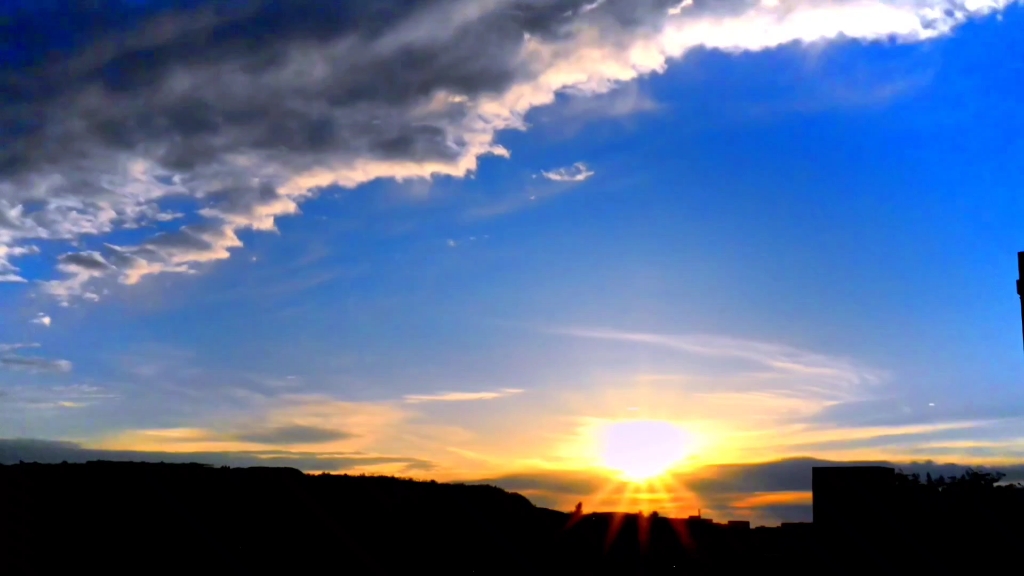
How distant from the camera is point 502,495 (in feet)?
165

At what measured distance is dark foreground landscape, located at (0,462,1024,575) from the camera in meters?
21.3

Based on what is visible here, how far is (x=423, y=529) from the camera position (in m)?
39.4

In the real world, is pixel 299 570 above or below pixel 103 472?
below

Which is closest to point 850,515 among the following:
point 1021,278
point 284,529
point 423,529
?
point 1021,278

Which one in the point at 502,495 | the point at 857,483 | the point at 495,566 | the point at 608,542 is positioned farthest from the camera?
the point at 502,495

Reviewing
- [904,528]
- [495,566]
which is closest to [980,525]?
[904,528]

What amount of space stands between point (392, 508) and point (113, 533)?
12238 millimetres

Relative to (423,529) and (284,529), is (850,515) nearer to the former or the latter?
(284,529)

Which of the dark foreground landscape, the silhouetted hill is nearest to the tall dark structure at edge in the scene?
the dark foreground landscape

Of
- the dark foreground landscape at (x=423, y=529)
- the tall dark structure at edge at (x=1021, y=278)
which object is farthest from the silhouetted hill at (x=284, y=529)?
the tall dark structure at edge at (x=1021, y=278)

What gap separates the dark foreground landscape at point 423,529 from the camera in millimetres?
21344

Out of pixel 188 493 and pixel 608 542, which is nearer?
pixel 188 493

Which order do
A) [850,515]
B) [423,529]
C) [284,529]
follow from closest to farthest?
[850,515] → [284,529] → [423,529]

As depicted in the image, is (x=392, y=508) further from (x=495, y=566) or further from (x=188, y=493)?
(x=188, y=493)
